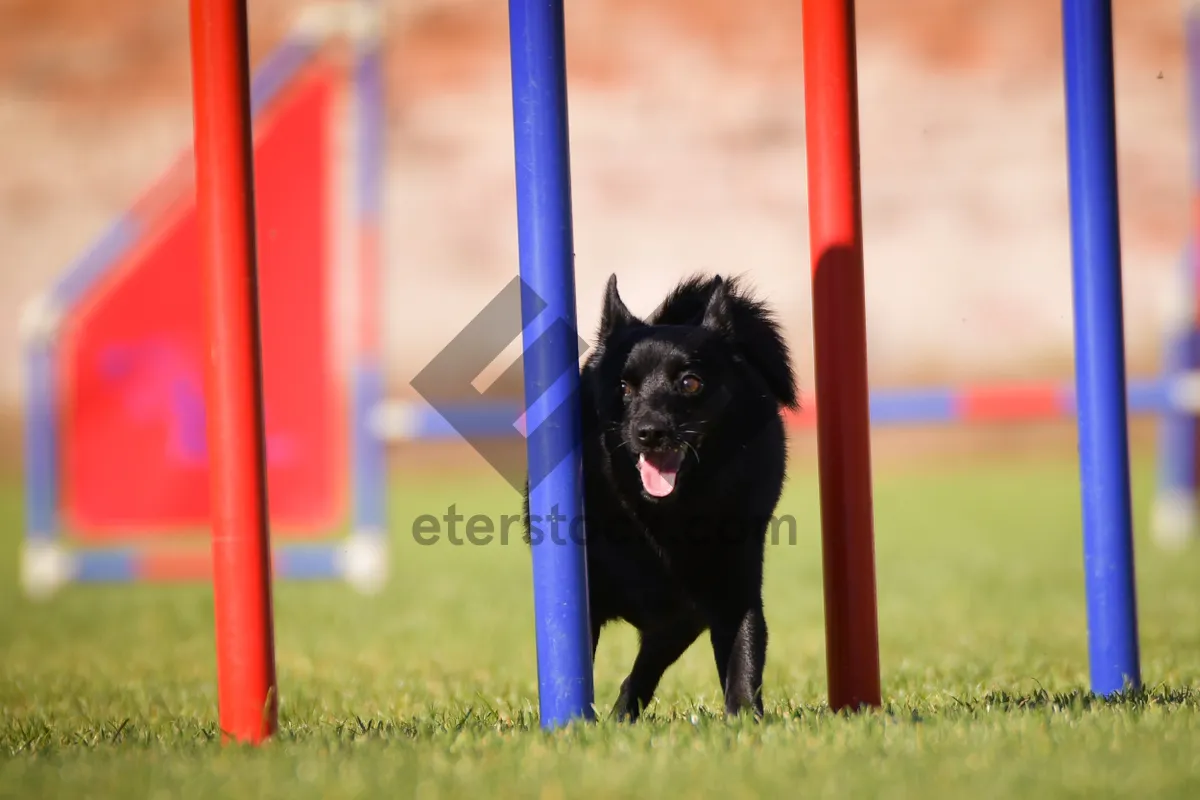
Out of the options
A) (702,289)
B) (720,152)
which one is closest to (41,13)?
(720,152)

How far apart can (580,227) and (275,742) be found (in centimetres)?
2092

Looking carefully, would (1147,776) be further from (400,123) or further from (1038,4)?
(1038,4)

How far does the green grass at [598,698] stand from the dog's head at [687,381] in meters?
0.67

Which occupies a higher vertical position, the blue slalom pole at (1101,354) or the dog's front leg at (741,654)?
the blue slalom pole at (1101,354)

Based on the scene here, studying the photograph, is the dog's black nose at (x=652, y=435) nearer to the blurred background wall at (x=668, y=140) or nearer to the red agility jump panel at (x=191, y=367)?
the red agility jump panel at (x=191, y=367)

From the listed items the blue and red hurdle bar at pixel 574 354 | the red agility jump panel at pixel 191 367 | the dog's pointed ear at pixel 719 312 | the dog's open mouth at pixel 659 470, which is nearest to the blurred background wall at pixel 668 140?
the red agility jump panel at pixel 191 367

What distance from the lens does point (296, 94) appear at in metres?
7.25

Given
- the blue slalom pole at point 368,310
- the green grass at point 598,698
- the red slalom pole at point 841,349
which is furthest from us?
the blue slalom pole at point 368,310

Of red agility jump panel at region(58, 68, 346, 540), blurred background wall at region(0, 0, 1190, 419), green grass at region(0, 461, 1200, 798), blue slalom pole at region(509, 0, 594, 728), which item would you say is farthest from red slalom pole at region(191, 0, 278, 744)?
blurred background wall at region(0, 0, 1190, 419)

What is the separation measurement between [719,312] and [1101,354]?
0.96 m

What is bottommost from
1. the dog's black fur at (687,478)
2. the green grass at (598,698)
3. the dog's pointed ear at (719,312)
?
the green grass at (598,698)

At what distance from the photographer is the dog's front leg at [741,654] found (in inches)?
118

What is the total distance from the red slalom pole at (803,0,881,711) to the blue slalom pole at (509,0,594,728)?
534 mm

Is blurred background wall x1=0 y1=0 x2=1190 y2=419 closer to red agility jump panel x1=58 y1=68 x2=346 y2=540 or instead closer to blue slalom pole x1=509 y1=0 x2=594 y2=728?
red agility jump panel x1=58 y1=68 x2=346 y2=540
